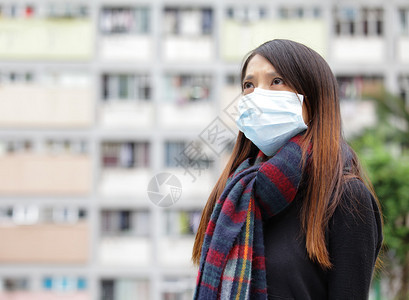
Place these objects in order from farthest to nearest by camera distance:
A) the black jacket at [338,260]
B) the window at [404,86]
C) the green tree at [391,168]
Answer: the window at [404,86] → the green tree at [391,168] → the black jacket at [338,260]

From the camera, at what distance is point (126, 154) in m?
17.1

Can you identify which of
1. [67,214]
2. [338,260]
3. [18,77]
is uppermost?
[18,77]

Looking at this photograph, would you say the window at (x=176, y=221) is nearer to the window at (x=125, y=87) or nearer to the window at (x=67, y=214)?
the window at (x=67, y=214)

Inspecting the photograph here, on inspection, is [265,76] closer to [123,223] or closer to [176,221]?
[176,221]

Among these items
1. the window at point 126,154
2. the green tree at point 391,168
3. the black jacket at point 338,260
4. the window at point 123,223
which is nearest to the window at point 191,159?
the black jacket at point 338,260

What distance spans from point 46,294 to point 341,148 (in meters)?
15.8

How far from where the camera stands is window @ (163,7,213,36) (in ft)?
57.0

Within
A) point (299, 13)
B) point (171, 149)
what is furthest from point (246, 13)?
point (171, 149)

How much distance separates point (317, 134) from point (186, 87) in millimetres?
15698

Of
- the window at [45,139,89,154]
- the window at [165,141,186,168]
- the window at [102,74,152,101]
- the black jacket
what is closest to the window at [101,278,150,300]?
the window at [165,141,186,168]

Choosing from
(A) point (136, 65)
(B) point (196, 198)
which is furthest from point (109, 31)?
(B) point (196, 198)

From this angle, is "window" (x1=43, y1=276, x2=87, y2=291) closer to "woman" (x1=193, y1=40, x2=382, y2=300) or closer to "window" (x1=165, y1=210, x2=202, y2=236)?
"window" (x1=165, y1=210, x2=202, y2=236)

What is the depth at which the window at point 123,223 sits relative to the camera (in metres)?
16.8

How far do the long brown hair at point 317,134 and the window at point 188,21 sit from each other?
622 inches
